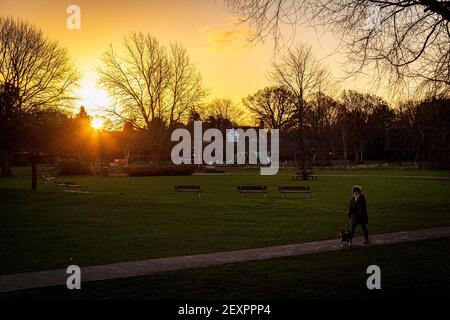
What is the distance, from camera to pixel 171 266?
10.4 m

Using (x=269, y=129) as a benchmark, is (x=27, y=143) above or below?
below

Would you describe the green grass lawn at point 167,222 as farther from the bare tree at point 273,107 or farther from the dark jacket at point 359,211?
the bare tree at point 273,107

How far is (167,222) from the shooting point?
705 inches

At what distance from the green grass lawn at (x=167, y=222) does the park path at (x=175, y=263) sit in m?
0.62

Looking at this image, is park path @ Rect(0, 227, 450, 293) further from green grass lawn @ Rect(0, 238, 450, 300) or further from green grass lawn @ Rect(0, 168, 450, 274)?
green grass lawn @ Rect(0, 168, 450, 274)

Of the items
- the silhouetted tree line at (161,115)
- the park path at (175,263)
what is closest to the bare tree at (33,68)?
the silhouetted tree line at (161,115)

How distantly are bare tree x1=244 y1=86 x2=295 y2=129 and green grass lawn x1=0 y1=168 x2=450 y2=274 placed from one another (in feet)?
174

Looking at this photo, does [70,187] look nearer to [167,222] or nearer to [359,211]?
[167,222]

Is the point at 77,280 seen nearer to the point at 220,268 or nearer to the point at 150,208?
the point at 220,268

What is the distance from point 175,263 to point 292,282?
2.99m

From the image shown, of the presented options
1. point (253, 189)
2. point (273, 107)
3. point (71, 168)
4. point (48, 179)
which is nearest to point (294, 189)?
point (253, 189)

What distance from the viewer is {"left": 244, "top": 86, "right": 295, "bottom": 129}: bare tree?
8100 centimetres

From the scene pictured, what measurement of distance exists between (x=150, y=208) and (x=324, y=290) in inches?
593
